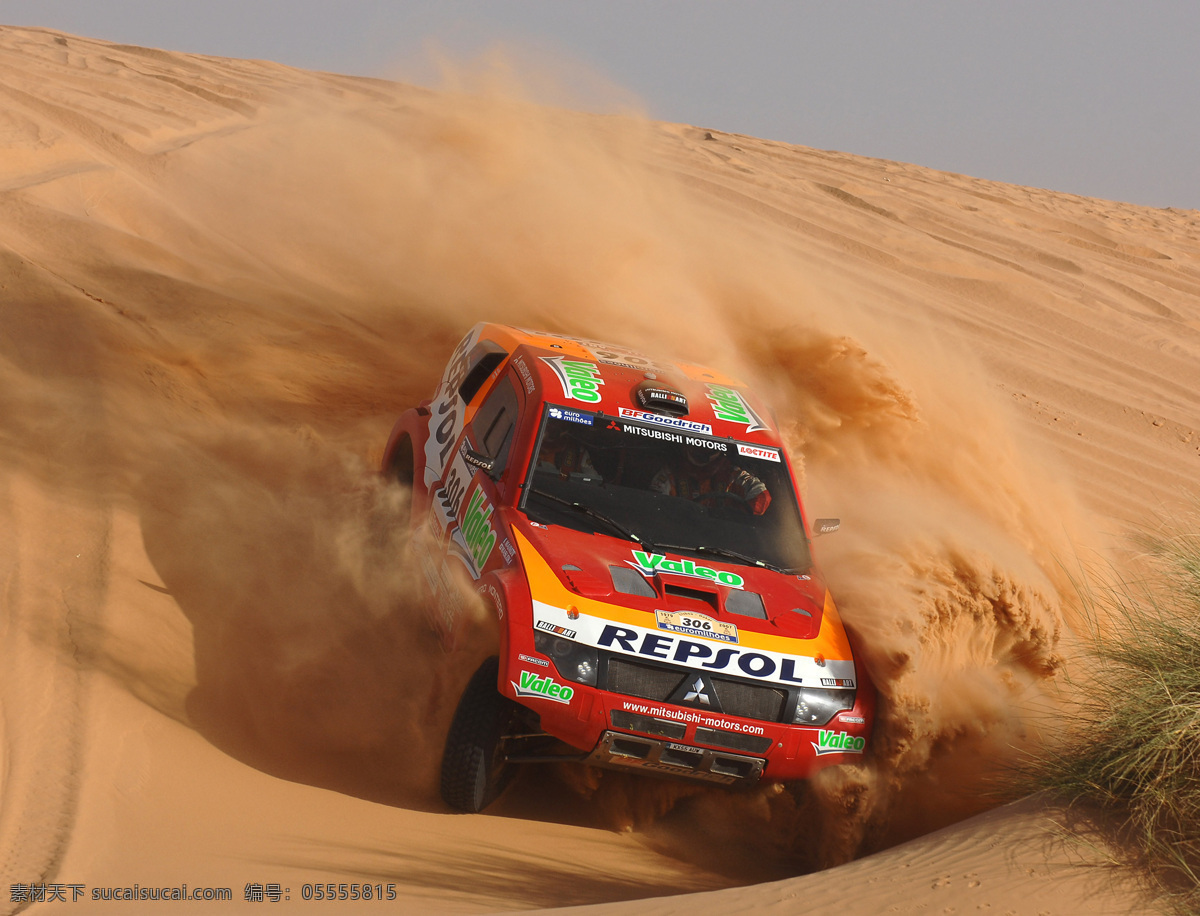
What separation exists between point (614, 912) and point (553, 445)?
2.41 meters

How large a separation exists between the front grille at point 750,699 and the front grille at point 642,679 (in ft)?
0.62

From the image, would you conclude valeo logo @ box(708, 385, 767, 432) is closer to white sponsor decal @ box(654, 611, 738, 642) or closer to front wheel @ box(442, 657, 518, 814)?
white sponsor decal @ box(654, 611, 738, 642)

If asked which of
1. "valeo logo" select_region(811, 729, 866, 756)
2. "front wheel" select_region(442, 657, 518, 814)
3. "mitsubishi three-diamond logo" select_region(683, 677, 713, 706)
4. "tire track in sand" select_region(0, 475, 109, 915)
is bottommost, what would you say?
"tire track in sand" select_region(0, 475, 109, 915)

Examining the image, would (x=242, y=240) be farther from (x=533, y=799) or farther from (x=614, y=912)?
(x=614, y=912)

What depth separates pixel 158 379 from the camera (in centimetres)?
890

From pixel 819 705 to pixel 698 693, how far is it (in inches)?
21.8

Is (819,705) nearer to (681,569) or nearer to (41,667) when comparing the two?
(681,569)

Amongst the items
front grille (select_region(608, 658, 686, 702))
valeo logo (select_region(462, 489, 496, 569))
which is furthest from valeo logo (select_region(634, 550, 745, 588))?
valeo logo (select_region(462, 489, 496, 569))

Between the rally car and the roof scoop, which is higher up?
the roof scoop

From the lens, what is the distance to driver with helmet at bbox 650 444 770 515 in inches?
223

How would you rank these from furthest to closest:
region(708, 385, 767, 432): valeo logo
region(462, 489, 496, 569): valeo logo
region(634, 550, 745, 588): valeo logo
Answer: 1. region(708, 385, 767, 432): valeo logo
2. region(462, 489, 496, 569): valeo logo
3. region(634, 550, 745, 588): valeo logo

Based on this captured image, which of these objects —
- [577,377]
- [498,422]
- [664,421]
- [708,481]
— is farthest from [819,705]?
[498,422]

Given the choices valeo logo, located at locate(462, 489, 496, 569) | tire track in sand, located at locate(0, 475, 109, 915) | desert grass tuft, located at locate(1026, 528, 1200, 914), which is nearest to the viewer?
desert grass tuft, located at locate(1026, 528, 1200, 914)

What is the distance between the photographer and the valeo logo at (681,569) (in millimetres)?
5082
